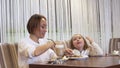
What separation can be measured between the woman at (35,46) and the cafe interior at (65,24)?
14cm

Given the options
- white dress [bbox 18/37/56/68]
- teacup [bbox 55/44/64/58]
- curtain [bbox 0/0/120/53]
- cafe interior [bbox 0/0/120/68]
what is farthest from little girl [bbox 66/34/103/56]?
curtain [bbox 0/0/120/53]

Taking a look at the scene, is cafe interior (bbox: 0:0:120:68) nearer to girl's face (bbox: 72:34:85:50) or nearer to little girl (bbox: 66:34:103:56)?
little girl (bbox: 66:34:103:56)

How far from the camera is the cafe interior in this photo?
2.32 meters

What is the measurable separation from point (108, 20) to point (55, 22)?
1600mm

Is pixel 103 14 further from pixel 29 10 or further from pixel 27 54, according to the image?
pixel 27 54

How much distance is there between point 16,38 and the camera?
329 centimetres

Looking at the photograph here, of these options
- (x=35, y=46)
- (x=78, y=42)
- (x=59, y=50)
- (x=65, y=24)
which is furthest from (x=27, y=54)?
(x=65, y=24)

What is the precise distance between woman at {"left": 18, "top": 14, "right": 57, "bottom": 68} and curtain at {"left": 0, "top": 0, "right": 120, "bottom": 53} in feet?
2.66

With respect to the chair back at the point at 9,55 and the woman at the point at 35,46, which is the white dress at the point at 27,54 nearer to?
the woman at the point at 35,46

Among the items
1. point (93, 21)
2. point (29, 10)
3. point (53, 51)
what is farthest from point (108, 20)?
point (53, 51)

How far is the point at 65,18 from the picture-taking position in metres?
4.10

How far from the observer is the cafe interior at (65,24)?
91.5 inches

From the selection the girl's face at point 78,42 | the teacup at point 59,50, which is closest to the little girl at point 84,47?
the girl's face at point 78,42

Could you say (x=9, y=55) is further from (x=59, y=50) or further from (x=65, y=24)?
(x=65, y=24)
